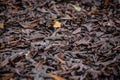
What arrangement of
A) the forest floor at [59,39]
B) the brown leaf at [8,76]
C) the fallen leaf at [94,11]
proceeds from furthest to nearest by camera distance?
the fallen leaf at [94,11]
the forest floor at [59,39]
the brown leaf at [8,76]

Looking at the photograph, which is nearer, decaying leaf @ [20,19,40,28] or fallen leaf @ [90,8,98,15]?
decaying leaf @ [20,19,40,28]

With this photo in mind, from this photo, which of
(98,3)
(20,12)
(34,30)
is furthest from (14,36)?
(98,3)

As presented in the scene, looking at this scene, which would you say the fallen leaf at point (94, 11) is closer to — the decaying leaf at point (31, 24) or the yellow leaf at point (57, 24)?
the yellow leaf at point (57, 24)

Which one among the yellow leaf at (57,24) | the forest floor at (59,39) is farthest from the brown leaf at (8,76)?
the yellow leaf at (57,24)

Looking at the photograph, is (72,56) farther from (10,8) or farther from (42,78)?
(10,8)

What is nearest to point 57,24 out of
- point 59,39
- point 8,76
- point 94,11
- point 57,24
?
point 57,24

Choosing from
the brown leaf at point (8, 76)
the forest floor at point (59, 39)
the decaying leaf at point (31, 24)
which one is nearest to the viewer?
the brown leaf at point (8, 76)

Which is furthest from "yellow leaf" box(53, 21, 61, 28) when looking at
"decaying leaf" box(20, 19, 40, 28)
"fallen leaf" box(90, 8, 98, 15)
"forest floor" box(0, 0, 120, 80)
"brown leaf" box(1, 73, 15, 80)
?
"brown leaf" box(1, 73, 15, 80)

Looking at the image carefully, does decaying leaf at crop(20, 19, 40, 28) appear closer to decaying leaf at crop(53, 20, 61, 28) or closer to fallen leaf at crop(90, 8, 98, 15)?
decaying leaf at crop(53, 20, 61, 28)
